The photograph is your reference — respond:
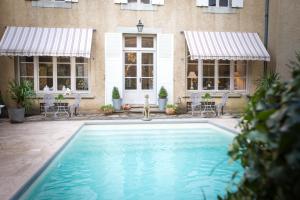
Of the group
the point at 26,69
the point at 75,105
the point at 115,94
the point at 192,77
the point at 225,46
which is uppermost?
the point at 225,46

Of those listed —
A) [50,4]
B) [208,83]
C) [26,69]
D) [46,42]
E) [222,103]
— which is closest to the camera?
[46,42]

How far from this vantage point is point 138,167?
6.65 meters

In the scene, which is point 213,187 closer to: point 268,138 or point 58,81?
point 268,138

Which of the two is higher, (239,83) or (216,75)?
(216,75)

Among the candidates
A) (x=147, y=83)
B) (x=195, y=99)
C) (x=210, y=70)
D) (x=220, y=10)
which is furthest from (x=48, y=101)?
(x=220, y=10)

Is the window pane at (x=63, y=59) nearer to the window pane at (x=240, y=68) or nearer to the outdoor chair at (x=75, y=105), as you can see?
the outdoor chair at (x=75, y=105)

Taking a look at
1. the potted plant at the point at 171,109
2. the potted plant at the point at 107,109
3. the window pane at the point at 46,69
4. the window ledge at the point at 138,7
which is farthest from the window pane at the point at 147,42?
the window pane at the point at 46,69

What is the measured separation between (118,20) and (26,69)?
422cm

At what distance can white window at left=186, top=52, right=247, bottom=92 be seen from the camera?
46.1 feet

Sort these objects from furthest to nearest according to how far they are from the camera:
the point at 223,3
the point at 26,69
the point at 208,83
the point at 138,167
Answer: the point at 208,83, the point at 223,3, the point at 26,69, the point at 138,167

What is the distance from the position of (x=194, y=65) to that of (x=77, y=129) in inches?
254

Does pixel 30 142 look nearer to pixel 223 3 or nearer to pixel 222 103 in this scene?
pixel 222 103

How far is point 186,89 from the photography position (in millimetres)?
13797

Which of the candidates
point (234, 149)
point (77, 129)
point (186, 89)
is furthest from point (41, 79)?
point (234, 149)
